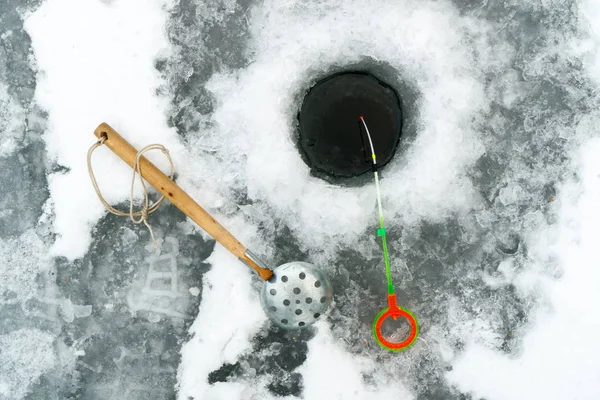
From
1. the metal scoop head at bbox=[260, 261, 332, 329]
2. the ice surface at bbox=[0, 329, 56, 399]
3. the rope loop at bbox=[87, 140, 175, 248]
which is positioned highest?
the rope loop at bbox=[87, 140, 175, 248]

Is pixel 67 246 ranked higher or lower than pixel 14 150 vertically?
lower

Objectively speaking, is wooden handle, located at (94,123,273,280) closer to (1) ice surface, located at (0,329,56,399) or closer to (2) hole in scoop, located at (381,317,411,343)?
(2) hole in scoop, located at (381,317,411,343)

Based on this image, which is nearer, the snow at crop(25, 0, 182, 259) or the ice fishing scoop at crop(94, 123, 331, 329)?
the ice fishing scoop at crop(94, 123, 331, 329)

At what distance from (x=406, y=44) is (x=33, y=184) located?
1.18 metres

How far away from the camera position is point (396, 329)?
158 cm

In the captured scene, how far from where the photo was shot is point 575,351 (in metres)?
1.56

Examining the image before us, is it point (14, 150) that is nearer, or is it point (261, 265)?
point (261, 265)

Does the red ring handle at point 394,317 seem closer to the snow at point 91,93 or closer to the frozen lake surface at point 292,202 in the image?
the frozen lake surface at point 292,202

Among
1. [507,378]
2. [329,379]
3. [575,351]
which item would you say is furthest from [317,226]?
[575,351]

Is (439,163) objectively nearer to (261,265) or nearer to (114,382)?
(261,265)

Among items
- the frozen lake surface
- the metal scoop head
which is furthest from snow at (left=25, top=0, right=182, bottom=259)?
the metal scoop head

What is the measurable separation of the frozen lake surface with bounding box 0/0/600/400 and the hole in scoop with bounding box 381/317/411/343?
5cm

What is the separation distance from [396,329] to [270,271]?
1.36 ft

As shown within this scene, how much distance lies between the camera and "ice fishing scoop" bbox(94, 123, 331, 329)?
1.48 meters
